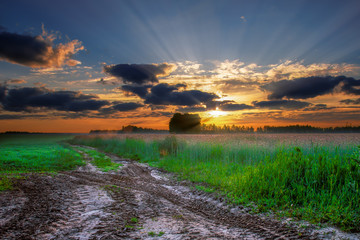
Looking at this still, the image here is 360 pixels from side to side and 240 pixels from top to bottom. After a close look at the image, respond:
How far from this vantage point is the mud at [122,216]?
4.31 meters

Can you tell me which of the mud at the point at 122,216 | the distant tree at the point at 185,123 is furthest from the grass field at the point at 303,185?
the distant tree at the point at 185,123

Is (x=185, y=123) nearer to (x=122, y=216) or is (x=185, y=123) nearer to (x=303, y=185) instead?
(x=303, y=185)

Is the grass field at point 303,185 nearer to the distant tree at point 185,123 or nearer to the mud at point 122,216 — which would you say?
the mud at point 122,216

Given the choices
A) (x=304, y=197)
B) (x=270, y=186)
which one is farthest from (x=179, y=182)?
(x=304, y=197)

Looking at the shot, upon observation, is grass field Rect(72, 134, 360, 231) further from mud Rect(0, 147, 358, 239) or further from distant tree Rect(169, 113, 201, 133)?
distant tree Rect(169, 113, 201, 133)

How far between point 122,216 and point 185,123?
36.4 meters

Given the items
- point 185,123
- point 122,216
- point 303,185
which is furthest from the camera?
point 185,123

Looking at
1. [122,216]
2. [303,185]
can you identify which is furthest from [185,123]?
[122,216]

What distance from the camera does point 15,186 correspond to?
7.24 metres

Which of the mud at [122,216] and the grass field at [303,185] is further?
the grass field at [303,185]

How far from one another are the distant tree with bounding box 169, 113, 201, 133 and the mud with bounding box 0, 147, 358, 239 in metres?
33.5

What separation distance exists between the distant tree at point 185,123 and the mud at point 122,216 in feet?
110

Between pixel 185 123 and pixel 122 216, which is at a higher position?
pixel 185 123

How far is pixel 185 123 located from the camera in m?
41.4
